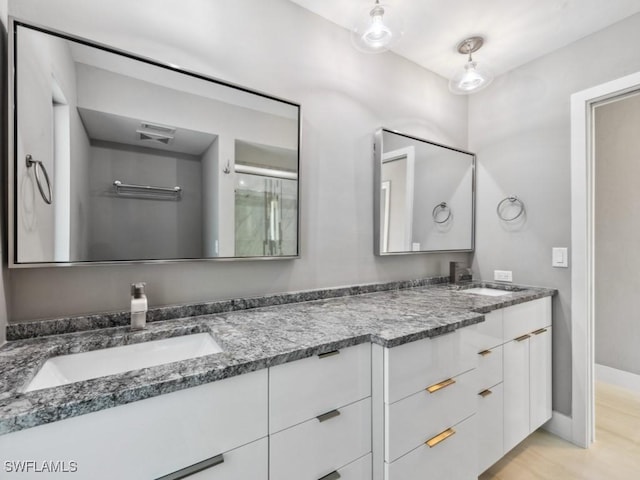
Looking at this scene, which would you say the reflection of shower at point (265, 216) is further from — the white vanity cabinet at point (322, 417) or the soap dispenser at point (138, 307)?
the white vanity cabinet at point (322, 417)

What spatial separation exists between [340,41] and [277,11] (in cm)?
42

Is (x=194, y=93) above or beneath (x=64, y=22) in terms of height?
beneath

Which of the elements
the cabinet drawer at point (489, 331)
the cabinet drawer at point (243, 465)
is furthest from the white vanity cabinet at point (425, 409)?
the cabinet drawer at point (243, 465)

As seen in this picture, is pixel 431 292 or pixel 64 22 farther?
pixel 431 292

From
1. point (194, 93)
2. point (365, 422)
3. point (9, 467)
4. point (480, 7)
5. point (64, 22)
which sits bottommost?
point (365, 422)

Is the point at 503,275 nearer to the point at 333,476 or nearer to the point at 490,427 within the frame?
the point at 490,427

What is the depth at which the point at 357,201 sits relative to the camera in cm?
193

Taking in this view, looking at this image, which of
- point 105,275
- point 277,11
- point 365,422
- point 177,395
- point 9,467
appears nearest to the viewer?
point 9,467

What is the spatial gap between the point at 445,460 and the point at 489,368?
21.6 inches

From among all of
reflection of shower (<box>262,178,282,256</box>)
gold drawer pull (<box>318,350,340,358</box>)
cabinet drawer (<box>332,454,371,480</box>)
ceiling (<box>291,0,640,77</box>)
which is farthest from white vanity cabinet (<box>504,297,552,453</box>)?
ceiling (<box>291,0,640,77</box>)

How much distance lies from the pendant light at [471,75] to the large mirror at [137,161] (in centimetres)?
114

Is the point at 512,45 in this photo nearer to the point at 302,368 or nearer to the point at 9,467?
the point at 302,368

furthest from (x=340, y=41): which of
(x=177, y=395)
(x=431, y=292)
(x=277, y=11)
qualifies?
(x=177, y=395)

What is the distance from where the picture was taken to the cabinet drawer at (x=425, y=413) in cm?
109
